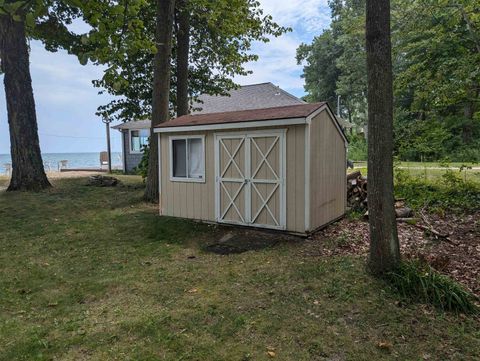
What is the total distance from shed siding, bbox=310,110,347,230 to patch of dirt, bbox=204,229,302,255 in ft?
2.07

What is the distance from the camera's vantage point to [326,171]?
6.39m

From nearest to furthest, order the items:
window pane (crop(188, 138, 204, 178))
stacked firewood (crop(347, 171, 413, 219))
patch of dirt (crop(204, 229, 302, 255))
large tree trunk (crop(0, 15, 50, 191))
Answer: patch of dirt (crop(204, 229, 302, 255)) → window pane (crop(188, 138, 204, 178)) → stacked firewood (crop(347, 171, 413, 219)) → large tree trunk (crop(0, 15, 50, 191))

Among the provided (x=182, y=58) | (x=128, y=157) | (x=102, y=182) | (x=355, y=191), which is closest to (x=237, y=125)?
(x=355, y=191)

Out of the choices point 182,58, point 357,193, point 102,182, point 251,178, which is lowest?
point 357,193

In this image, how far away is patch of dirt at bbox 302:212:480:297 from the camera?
430cm

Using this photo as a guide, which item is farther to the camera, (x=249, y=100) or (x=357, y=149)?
(x=357, y=149)

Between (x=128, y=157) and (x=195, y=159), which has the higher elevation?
(x=128, y=157)

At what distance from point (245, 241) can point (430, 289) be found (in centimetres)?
296

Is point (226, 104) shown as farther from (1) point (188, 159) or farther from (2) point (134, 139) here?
(1) point (188, 159)

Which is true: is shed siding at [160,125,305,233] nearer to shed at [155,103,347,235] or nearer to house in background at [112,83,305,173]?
shed at [155,103,347,235]

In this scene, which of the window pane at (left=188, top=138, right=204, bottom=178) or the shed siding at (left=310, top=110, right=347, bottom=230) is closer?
the shed siding at (left=310, top=110, right=347, bottom=230)

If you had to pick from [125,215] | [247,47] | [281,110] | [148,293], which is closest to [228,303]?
[148,293]

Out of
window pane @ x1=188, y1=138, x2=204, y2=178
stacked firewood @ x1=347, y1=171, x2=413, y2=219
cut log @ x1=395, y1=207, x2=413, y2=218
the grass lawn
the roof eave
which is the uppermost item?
the roof eave

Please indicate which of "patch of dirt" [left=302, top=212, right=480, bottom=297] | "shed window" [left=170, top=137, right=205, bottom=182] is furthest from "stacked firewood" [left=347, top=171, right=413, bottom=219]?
"shed window" [left=170, top=137, right=205, bottom=182]
